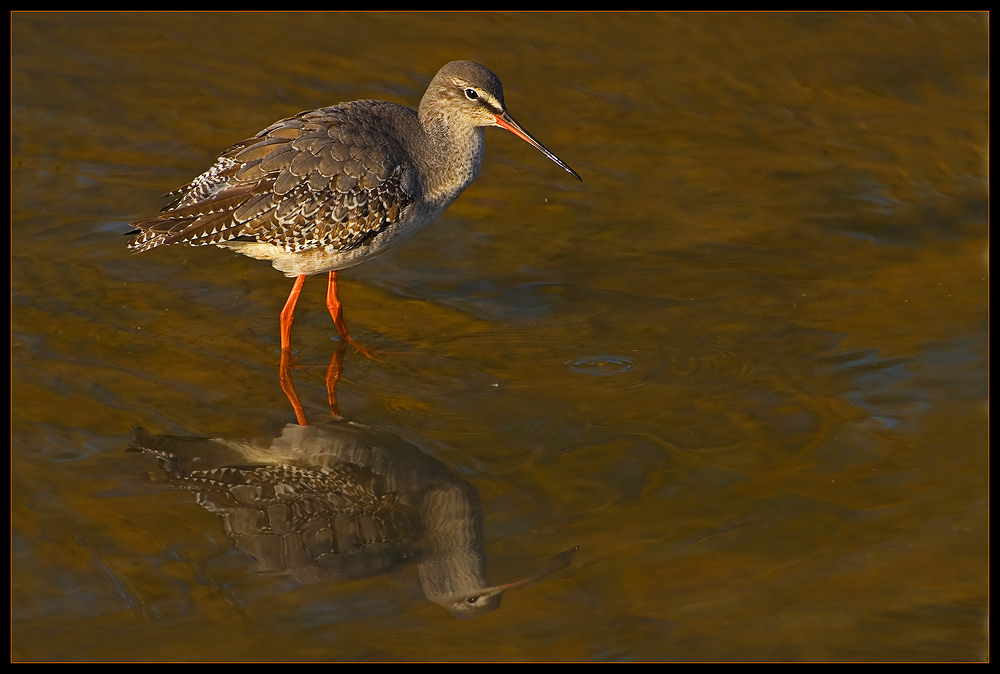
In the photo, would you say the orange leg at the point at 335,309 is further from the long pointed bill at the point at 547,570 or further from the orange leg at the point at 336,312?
the long pointed bill at the point at 547,570

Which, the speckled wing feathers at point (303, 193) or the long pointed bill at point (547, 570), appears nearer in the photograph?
the long pointed bill at point (547, 570)

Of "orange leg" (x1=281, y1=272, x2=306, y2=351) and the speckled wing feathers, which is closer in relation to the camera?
the speckled wing feathers

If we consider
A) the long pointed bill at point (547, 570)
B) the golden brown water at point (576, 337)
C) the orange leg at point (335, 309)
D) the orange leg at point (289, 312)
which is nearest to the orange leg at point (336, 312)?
the orange leg at point (335, 309)

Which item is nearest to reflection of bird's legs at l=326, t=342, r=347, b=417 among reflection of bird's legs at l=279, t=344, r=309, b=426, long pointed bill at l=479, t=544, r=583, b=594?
reflection of bird's legs at l=279, t=344, r=309, b=426

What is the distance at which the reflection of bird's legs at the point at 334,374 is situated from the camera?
29.1 feet

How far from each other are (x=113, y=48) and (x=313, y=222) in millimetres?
6260

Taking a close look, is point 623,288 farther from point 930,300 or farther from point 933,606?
point 933,606

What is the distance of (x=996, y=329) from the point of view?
32.1 ft

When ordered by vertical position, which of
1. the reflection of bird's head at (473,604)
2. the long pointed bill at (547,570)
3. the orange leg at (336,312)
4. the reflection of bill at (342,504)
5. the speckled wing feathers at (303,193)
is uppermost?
the speckled wing feathers at (303,193)

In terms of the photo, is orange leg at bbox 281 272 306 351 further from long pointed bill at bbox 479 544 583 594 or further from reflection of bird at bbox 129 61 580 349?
long pointed bill at bbox 479 544 583 594

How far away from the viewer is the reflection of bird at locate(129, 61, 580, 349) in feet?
29.2

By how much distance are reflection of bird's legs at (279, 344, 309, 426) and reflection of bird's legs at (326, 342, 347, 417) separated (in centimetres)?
23

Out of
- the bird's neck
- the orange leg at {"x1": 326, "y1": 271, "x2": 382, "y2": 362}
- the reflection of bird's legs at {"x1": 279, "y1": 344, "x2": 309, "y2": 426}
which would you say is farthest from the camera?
the orange leg at {"x1": 326, "y1": 271, "x2": 382, "y2": 362}

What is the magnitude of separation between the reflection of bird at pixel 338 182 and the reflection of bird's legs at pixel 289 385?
119 millimetres
